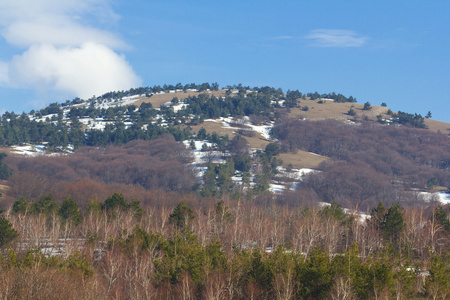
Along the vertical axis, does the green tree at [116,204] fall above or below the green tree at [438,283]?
below

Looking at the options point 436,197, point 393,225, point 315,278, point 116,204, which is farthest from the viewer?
point 436,197

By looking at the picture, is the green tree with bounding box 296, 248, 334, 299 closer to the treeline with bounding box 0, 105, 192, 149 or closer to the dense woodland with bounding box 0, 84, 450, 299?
the dense woodland with bounding box 0, 84, 450, 299

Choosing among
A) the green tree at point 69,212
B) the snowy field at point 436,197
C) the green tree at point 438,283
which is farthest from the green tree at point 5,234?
the snowy field at point 436,197

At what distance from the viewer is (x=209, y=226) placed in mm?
62750

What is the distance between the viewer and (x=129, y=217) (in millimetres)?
64312

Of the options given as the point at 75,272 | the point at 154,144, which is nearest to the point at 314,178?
the point at 154,144

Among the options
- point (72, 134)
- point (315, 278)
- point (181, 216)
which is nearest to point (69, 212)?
point (181, 216)

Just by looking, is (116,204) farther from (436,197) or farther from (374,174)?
(374,174)

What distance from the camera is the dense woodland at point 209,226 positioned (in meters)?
Answer: 24.9

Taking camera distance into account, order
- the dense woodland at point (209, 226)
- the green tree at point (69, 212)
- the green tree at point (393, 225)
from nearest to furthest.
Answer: the dense woodland at point (209, 226) → the green tree at point (393, 225) → the green tree at point (69, 212)

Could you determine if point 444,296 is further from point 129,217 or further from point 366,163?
point 366,163

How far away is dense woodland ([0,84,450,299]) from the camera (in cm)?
2492

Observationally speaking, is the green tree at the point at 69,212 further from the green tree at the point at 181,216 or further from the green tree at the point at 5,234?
the green tree at the point at 5,234

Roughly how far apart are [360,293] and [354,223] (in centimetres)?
3951
